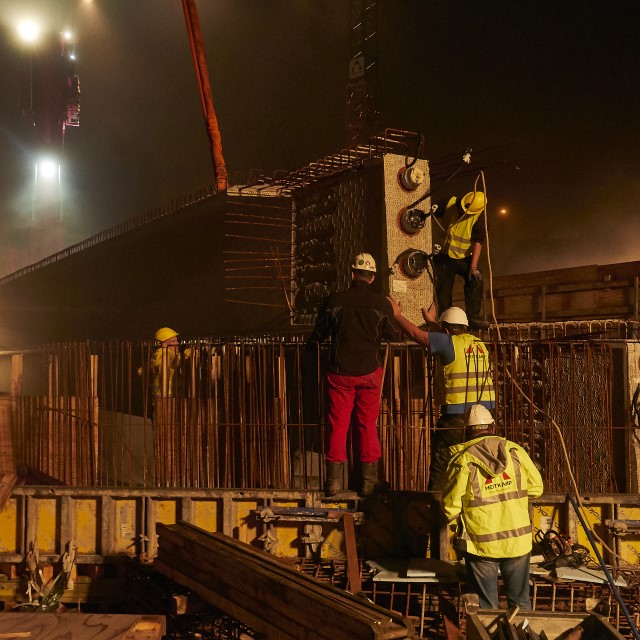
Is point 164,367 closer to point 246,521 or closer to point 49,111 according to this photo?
point 246,521

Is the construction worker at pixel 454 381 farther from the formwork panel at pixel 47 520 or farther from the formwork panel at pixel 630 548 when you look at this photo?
the formwork panel at pixel 47 520

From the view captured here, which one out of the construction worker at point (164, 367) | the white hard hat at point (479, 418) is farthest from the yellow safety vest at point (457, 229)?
the white hard hat at point (479, 418)

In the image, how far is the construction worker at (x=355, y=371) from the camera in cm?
645

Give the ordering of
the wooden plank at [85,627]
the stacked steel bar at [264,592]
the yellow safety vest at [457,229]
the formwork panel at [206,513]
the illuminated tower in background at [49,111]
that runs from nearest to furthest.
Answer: the wooden plank at [85,627] → the stacked steel bar at [264,592] → the formwork panel at [206,513] → the yellow safety vest at [457,229] → the illuminated tower in background at [49,111]

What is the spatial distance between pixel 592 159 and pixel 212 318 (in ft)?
49.1

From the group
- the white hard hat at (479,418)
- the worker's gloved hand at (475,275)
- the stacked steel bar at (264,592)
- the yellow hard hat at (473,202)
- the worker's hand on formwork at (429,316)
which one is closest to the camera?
the stacked steel bar at (264,592)

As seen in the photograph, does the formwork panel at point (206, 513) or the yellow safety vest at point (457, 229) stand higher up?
the yellow safety vest at point (457, 229)

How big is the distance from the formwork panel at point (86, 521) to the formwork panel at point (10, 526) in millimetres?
628

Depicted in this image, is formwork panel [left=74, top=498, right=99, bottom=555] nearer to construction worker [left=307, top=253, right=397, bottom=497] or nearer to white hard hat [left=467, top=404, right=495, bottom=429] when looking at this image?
construction worker [left=307, top=253, right=397, bottom=497]

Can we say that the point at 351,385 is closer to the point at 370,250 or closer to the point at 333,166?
the point at 370,250

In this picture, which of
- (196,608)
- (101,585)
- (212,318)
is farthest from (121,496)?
(212,318)

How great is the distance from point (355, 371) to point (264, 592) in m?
2.33

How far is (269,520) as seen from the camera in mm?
6301

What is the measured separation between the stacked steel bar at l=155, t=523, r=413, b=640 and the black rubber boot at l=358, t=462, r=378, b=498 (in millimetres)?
1368
